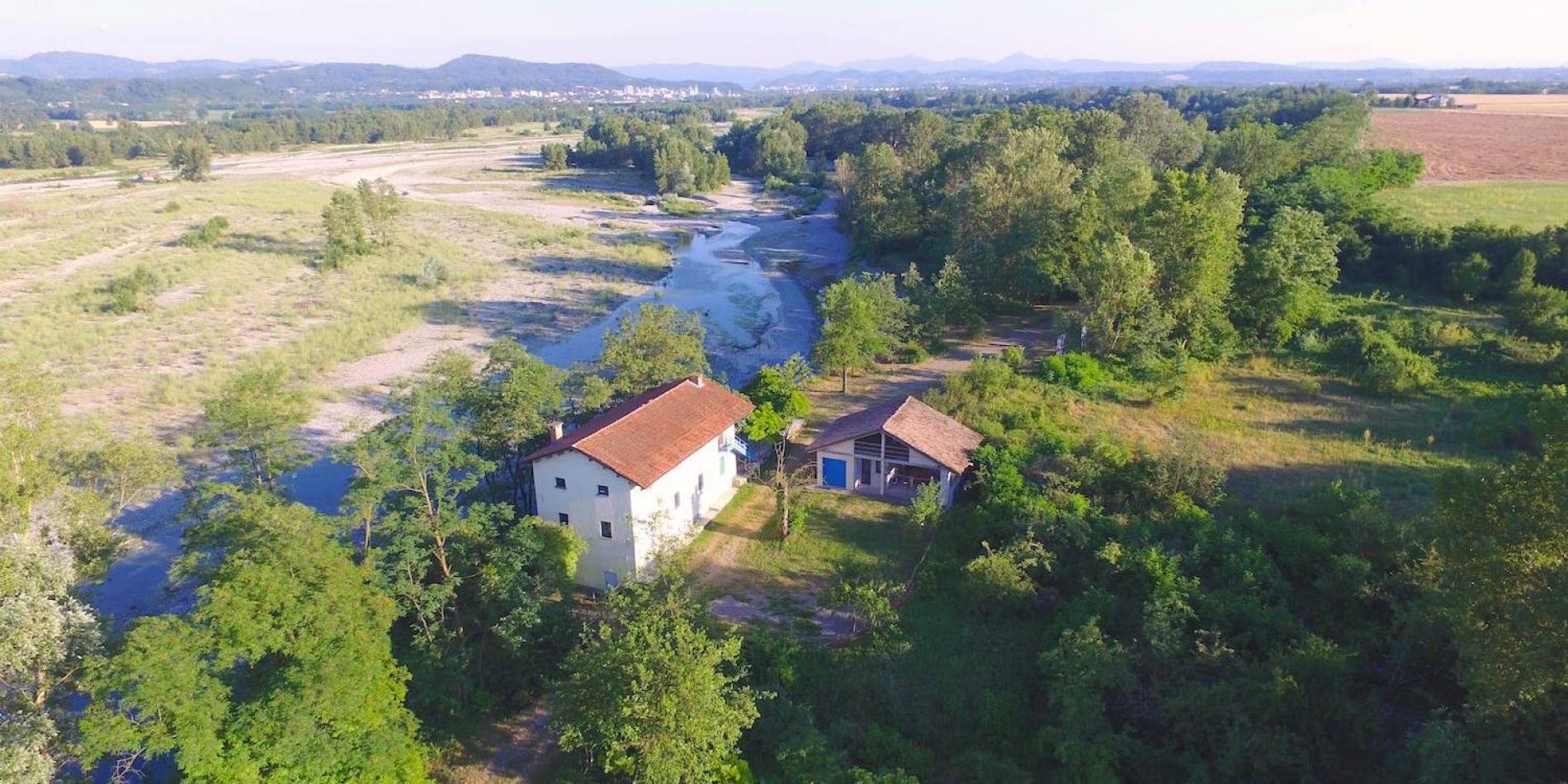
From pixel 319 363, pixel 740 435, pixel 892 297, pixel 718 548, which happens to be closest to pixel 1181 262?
pixel 892 297

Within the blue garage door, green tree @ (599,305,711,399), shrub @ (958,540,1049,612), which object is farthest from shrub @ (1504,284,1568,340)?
green tree @ (599,305,711,399)

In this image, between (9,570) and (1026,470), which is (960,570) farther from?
(9,570)

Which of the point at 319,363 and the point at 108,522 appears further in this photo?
the point at 319,363

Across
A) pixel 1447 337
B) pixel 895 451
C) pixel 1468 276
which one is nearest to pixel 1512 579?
pixel 895 451

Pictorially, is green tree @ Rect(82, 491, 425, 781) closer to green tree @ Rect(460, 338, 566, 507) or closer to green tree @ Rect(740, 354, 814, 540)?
green tree @ Rect(460, 338, 566, 507)

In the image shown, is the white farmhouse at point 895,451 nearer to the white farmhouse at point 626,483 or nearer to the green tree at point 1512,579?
the white farmhouse at point 626,483

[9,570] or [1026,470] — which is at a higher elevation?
[9,570]

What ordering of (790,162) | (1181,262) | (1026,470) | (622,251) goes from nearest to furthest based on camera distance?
(1026,470) < (1181,262) < (622,251) < (790,162)
